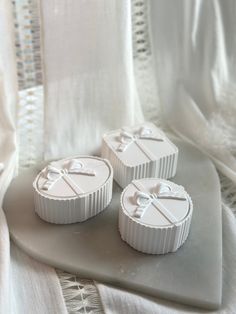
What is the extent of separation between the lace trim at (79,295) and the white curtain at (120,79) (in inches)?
0.5

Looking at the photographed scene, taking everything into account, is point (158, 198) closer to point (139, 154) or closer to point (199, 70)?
point (139, 154)

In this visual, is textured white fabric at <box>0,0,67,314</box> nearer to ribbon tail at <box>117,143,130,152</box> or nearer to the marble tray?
the marble tray

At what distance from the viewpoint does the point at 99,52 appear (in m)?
0.63

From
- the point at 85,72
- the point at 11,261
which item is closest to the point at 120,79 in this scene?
the point at 85,72

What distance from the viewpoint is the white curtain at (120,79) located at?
0.58 metres

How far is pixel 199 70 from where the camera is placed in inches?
27.4

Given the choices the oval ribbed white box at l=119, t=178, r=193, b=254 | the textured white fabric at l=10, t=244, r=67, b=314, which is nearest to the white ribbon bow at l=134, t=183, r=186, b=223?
the oval ribbed white box at l=119, t=178, r=193, b=254

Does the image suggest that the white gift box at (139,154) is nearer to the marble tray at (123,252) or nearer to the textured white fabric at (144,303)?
the marble tray at (123,252)

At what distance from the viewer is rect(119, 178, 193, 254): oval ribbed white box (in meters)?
0.50

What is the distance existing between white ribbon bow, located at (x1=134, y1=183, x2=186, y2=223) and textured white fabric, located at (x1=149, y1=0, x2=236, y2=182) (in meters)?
0.13

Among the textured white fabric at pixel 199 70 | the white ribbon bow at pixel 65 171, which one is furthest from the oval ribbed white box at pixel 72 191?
the textured white fabric at pixel 199 70

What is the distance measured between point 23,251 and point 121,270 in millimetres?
107

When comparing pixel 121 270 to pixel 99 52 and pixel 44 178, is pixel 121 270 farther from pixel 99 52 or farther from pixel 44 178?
pixel 99 52

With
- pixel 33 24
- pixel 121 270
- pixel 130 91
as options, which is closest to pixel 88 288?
pixel 121 270
